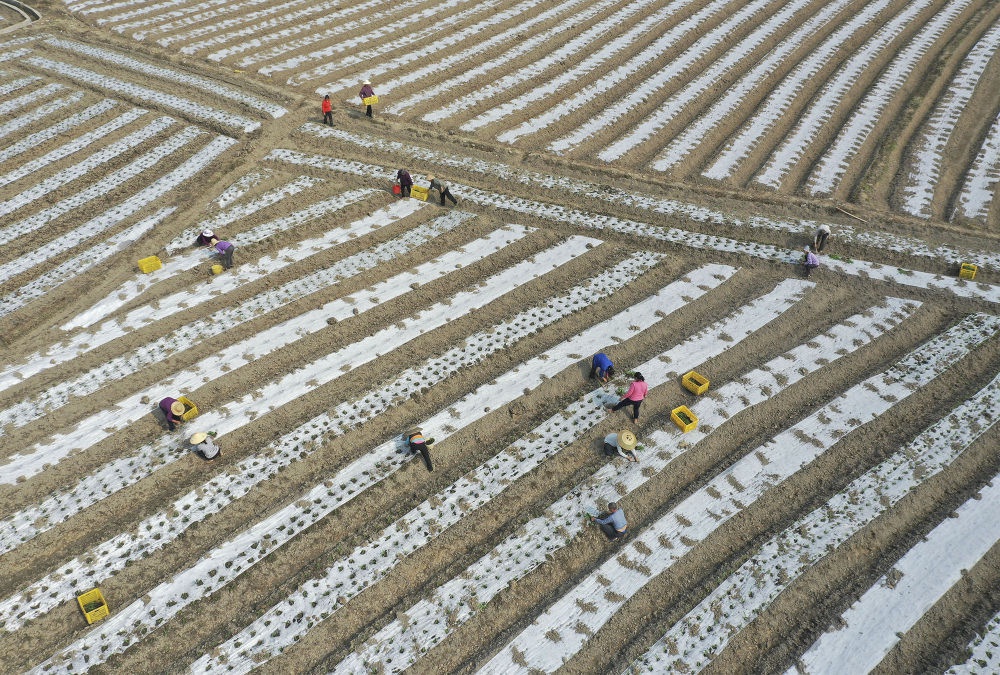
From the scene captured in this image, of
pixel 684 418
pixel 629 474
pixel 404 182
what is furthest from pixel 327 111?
pixel 629 474

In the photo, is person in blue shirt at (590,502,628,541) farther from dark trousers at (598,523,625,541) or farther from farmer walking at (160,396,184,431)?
farmer walking at (160,396,184,431)

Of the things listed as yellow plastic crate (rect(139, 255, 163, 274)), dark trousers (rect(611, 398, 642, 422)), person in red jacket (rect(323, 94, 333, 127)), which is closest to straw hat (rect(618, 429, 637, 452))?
dark trousers (rect(611, 398, 642, 422))

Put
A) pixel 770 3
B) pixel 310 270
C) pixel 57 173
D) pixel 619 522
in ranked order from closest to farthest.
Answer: pixel 619 522 → pixel 310 270 → pixel 57 173 → pixel 770 3

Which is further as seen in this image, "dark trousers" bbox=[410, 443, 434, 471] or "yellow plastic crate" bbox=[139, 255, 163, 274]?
"yellow plastic crate" bbox=[139, 255, 163, 274]

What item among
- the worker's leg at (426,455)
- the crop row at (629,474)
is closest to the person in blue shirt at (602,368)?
the crop row at (629,474)

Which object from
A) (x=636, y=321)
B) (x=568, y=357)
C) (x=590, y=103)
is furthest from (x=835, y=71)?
(x=568, y=357)

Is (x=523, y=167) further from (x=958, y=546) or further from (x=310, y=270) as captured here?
(x=958, y=546)
